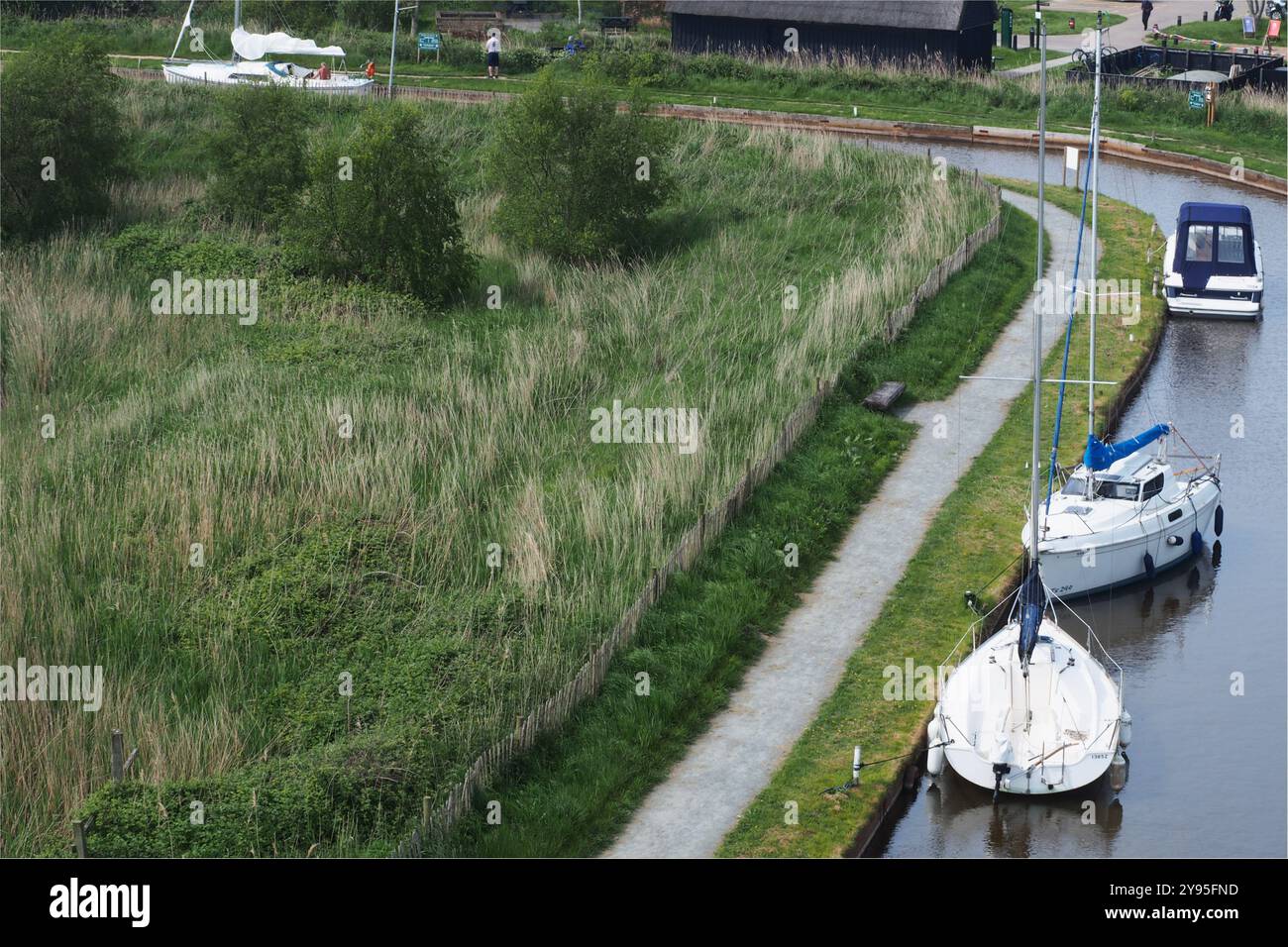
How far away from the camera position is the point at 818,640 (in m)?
22.0

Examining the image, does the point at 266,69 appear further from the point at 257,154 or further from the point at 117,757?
the point at 117,757

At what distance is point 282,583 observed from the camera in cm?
2217

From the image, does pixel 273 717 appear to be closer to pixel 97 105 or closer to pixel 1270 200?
pixel 97 105

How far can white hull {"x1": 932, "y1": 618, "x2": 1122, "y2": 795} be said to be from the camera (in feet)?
63.5

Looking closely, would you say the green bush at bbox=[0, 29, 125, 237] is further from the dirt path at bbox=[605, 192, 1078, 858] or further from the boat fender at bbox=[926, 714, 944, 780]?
the boat fender at bbox=[926, 714, 944, 780]

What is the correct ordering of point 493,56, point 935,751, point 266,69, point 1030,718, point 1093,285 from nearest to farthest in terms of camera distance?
point 935,751, point 1030,718, point 1093,285, point 266,69, point 493,56

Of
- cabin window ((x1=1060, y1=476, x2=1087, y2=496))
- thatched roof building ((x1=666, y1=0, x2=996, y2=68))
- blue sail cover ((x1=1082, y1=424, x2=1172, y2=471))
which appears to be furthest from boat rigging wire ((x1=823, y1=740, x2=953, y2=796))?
thatched roof building ((x1=666, y1=0, x2=996, y2=68))

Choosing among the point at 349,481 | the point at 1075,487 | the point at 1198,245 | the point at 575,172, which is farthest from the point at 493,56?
the point at 1075,487

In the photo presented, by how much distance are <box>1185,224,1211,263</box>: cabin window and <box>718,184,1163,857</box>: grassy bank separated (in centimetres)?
482

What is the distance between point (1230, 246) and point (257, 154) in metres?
23.9

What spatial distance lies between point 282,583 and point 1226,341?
75.8 ft

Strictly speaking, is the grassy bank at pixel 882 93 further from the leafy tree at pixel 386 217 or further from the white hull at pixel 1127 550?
the white hull at pixel 1127 550

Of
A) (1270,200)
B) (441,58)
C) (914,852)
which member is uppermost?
(441,58)
